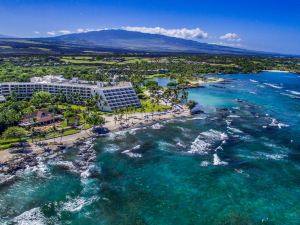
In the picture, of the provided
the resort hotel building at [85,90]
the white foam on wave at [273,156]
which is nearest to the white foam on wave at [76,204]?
the white foam on wave at [273,156]

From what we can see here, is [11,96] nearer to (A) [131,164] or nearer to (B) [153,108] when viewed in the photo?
(B) [153,108]

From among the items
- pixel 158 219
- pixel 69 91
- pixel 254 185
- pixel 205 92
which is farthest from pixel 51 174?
pixel 205 92

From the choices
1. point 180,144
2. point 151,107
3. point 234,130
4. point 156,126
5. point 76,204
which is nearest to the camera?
point 76,204

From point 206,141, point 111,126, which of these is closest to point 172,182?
point 206,141

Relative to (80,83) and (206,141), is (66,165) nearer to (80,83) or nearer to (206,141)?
(206,141)

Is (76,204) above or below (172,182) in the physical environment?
below

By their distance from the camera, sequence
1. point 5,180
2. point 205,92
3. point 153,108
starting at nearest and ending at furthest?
point 5,180
point 153,108
point 205,92

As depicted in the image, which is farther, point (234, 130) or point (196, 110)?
point (196, 110)
